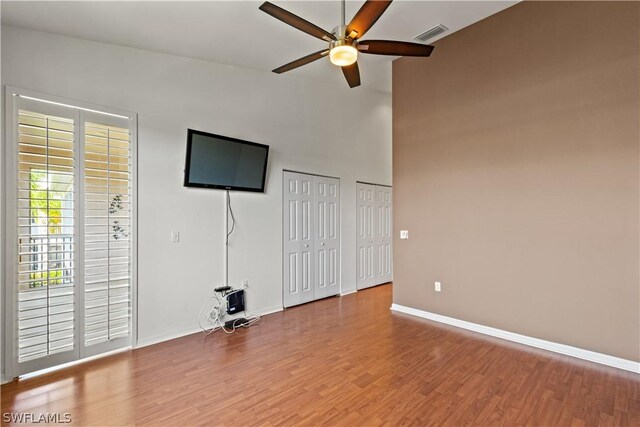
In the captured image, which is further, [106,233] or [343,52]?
[106,233]

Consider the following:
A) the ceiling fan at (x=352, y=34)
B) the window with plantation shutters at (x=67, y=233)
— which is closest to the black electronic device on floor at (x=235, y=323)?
the window with plantation shutters at (x=67, y=233)

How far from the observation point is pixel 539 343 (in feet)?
10.4

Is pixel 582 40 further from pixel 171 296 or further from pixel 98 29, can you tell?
pixel 171 296

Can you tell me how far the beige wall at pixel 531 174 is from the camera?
277 centimetres

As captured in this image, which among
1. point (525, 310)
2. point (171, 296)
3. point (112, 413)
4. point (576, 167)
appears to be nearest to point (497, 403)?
point (525, 310)

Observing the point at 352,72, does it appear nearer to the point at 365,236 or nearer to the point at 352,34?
the point at 352,34

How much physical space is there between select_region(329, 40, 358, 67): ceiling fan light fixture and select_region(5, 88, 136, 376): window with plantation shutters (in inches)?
89.3

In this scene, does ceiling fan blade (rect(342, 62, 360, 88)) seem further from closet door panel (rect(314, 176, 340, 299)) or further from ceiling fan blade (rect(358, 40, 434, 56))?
closet door panel (rect(314, 176, 340, 299))

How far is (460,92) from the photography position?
3.82 meters

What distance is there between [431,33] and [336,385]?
3754 millimetres

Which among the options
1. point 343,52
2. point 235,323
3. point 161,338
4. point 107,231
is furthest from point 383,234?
point 107,231

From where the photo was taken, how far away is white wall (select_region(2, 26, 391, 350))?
9.48 ft

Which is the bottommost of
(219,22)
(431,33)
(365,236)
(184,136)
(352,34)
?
(365,236)

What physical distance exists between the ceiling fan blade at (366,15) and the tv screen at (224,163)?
2.16 meters
